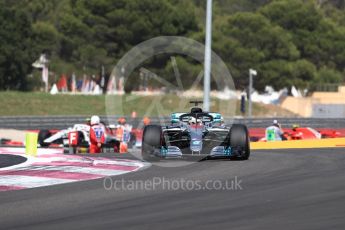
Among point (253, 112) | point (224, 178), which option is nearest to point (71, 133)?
point (224, 178)

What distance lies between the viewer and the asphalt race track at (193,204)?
784 centimetres

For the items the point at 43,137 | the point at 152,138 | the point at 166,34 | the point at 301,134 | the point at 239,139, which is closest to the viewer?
the point at 239,139

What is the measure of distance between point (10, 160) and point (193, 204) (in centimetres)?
700

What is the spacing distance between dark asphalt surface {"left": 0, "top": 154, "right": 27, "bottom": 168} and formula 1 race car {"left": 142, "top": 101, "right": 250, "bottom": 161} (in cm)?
226

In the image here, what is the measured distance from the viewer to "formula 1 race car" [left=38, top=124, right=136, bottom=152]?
2341 centimetres

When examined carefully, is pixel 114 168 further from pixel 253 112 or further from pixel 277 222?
pixel 253 112

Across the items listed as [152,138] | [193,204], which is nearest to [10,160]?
[152,138]

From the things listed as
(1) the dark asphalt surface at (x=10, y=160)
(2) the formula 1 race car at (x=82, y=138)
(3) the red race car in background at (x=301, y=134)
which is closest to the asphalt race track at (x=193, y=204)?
(1) the dark asphalt surface at (x=10, y=160)

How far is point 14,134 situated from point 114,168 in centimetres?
2305

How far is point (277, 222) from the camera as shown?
780cm

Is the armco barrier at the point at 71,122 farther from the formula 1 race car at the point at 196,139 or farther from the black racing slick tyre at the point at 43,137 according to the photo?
the formula 1 race car at the point at 196,139

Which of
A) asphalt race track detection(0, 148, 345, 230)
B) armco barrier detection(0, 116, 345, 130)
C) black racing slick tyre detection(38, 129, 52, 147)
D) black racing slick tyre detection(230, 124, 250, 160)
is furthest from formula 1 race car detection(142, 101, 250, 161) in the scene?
armco barrier detection(0, 116, 345, 130)

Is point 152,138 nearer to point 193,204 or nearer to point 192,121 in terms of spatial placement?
point 192,121

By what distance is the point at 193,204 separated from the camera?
9.20 metres
